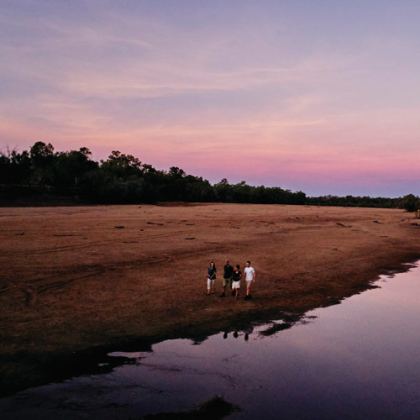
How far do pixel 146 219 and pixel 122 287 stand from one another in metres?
46.0

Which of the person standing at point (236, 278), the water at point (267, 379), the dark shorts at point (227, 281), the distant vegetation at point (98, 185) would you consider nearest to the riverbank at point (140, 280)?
the person standing at point (236, 278)

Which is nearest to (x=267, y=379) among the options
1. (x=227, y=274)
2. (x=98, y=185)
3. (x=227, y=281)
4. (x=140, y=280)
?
(x=227, y=274)

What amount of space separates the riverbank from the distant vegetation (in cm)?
4136

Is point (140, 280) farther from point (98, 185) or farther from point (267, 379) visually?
point (98, 185)

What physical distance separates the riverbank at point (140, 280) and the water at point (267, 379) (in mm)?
1650

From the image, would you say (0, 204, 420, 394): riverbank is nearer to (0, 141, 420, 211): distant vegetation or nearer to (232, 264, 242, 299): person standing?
(232, 264, 242, 299): person standing

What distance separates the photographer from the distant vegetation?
10375 cm

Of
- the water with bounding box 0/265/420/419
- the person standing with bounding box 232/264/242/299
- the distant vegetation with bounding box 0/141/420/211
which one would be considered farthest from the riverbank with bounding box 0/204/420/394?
the distant vegetation with bounding box 0/141/420/211

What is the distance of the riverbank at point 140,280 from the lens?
65.4 ft

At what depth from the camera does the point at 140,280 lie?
30.9m

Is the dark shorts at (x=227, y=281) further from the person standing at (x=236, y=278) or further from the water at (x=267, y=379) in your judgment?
the water at (x=267, y=379)

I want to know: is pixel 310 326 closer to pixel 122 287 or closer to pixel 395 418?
pixel 395 418

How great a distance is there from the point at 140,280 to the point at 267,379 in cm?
1587

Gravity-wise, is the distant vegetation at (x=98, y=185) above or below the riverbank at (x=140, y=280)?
above
